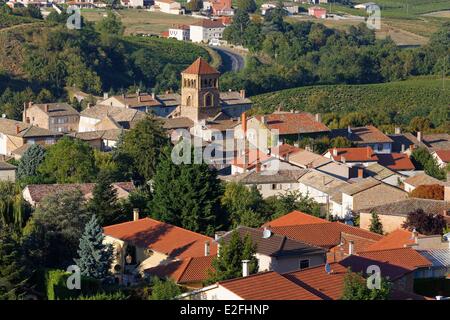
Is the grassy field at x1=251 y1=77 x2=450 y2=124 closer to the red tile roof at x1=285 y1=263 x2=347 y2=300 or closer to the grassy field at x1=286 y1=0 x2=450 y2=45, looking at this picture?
the grassy field at x1=286 y1=0 x2=450 y2=45

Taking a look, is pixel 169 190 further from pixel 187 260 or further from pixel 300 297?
pixel 300 297

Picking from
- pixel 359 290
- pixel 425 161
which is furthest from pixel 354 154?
pixel 359 290

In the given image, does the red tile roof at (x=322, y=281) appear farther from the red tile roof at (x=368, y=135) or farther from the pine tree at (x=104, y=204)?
the red tile roof at (x=368, y=135)

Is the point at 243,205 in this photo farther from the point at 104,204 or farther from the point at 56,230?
the point at 56,230

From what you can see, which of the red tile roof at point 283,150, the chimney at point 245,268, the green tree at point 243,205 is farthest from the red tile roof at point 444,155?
the chimney at point 245,268

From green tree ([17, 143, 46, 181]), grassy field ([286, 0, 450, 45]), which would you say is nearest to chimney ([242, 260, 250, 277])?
green tree ([17, 143, 46, 181])

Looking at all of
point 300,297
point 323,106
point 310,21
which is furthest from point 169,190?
point 310,21
